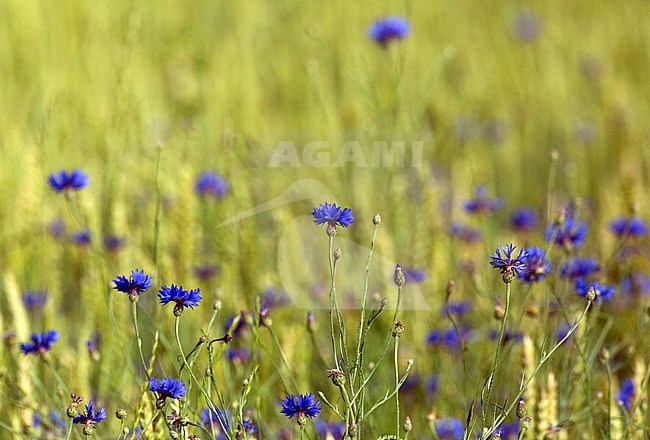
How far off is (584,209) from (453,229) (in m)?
0.58

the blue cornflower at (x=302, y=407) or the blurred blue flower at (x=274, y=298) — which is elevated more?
the blurred blue flower at (x=274, y=298)

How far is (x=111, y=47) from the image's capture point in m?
3.09

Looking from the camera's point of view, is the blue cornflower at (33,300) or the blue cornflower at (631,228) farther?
the blue cornflower at (33,300)

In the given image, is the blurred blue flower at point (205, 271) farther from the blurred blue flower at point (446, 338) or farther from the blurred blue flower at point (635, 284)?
the blurred blue flower at point (635, 284)

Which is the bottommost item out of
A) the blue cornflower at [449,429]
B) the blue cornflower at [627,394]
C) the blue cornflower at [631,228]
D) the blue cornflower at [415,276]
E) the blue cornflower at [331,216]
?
the blue cornflower at [449,429]

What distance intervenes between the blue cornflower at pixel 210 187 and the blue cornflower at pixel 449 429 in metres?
0.83

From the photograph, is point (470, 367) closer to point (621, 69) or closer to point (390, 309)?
point (390, 309)

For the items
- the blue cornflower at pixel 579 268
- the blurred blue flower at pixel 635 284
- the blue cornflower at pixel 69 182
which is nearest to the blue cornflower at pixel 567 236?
the blue cornflower at pixel 579 268

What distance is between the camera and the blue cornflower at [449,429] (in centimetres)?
139

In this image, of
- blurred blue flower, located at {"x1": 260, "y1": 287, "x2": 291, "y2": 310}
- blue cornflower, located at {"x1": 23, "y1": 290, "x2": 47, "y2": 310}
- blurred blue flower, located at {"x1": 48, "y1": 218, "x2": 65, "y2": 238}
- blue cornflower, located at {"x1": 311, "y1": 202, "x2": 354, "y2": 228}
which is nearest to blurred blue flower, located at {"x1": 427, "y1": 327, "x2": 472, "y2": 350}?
blurred blue flower, located at {"x1": 260, "y1": 287, "x2": 291, "y2": 310}

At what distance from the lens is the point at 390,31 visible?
2025 millimetres

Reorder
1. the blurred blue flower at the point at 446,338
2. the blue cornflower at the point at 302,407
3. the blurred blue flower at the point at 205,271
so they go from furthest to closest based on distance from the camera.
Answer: the blurred blue flower at the point at 205,271 < the blurred blue flower at the point at 446,338 < the blue cornflower at the point at 302,407

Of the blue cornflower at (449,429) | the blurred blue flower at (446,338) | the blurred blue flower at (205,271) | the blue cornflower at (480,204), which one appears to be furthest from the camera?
the blurred blue flower at (205,271)

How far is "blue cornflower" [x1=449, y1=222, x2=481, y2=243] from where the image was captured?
205 cm
